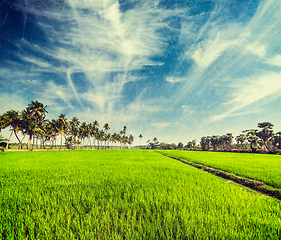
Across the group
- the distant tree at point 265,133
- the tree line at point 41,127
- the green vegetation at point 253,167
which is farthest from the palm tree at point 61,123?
the distant tree at point 265,133

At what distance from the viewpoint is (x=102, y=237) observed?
7.45 ft

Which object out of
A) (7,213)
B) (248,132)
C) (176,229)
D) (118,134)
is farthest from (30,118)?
(248,132)

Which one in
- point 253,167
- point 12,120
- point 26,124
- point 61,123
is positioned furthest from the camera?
point 61,123

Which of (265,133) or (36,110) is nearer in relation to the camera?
(36,110)

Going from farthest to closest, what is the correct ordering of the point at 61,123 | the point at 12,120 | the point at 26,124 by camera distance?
the point at 61,123 → the point at 26,124 → the point at 12,120

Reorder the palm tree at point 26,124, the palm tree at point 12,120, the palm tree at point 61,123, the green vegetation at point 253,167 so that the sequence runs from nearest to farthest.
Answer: the green vegetation at point 253,167, the palm tree at point 12,120, the palm tree at point 26,124, the palm tree at point 61,123

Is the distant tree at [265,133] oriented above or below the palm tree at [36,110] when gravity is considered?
below

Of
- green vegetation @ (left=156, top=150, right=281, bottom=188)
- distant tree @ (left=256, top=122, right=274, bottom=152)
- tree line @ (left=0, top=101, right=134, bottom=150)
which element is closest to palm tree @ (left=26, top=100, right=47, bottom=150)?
tree line @ (left=0, top=101, right=134, bottom=150)

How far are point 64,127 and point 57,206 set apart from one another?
63.2 meters

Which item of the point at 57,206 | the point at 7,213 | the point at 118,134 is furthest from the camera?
the point at 118,134

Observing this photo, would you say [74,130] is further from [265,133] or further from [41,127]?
[265,133]

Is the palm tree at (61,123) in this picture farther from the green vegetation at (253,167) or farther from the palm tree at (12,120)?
the green vegetation at (253,167)

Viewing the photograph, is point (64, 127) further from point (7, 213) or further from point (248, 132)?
point (248, 132)

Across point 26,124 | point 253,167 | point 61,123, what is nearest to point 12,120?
point 26,124
